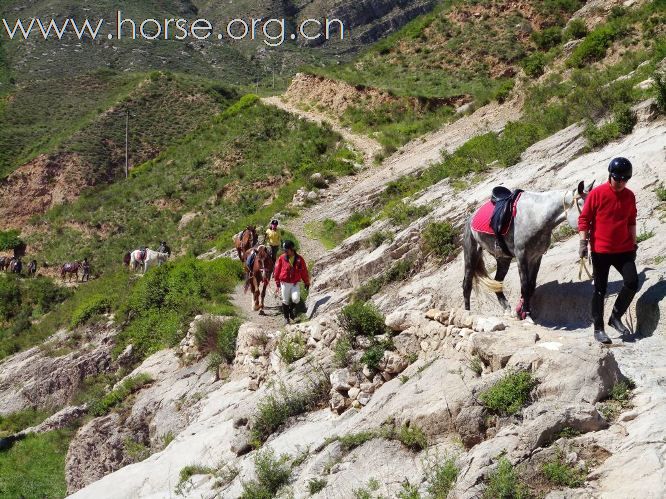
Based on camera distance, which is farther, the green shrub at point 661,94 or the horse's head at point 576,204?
the green shrub at point 661,94

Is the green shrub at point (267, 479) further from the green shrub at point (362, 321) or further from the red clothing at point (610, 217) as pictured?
the red clothing at point (610, 217)

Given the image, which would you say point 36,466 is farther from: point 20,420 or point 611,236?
point 611,236

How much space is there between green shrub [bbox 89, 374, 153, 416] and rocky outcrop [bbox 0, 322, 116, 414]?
3.29m

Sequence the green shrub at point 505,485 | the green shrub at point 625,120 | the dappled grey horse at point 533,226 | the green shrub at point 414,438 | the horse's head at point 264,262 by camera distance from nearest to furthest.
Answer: the green shrub at point 505,485
the green shrub at point 414,438
the dappled grey horse at point 533,226
the green shrub at point 625,120
the horse's head at point 264,262

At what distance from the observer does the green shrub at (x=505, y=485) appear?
14.5 feet

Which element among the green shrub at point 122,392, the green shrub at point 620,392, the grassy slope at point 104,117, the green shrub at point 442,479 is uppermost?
the grassy slope at point 104,117

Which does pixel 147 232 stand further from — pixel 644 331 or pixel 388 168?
pixel 644 331

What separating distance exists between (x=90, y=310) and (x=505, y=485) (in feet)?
58.2

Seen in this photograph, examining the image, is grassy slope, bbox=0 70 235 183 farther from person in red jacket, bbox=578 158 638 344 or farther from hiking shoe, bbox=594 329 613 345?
hiking shoe, bbox=594 329 613 345

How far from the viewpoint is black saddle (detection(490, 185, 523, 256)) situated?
24.6 feet

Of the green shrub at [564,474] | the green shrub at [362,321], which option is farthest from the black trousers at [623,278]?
the green shrub at [362,321]

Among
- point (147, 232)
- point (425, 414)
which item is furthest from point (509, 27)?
point (425, 414)

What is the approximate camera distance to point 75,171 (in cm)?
6044

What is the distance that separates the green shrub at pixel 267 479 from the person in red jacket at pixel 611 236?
3343mm
